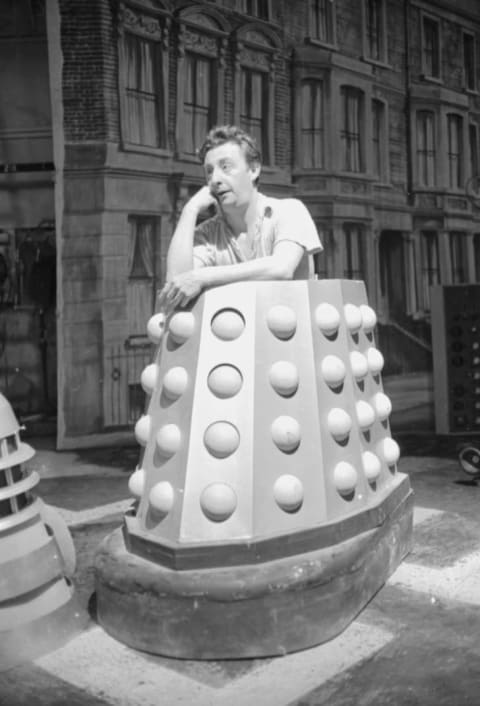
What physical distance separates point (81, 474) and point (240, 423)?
2.81m

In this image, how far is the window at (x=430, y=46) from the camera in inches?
265

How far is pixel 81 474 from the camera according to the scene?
199 inches

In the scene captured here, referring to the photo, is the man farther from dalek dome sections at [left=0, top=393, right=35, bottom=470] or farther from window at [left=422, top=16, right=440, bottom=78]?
window at [left=422, top=16, right=440, bottom=78]

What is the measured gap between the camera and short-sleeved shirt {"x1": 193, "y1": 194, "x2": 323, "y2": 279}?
112 inches

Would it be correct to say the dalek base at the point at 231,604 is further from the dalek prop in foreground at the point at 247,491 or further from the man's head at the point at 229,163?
the man's head at the point at 229,163

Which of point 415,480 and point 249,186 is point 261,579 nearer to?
point 249,186

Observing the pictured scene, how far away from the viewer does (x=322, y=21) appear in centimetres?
613

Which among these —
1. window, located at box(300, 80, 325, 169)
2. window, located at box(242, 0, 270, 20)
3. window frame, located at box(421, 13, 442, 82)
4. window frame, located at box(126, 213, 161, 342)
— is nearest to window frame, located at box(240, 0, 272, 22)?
window, located at box(242, 0, 270, 20)

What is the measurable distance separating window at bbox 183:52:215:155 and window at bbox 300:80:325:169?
0.83m

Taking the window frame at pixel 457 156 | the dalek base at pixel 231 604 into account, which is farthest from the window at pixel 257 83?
the dalek base at pixel 231 604

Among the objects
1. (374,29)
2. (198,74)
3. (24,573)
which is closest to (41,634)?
(24,573)

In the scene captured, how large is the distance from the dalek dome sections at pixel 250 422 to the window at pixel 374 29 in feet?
14.5

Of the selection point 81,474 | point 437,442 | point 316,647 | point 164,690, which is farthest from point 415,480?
point 164,690

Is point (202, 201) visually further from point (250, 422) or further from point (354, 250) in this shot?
point (354, 250)
